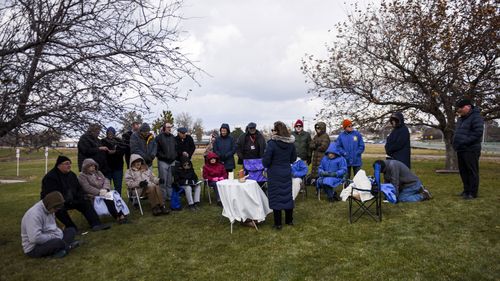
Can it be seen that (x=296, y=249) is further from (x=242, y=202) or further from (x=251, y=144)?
(x=251, y=144)

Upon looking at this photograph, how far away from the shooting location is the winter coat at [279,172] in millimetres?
5266

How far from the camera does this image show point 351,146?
25.3 ft

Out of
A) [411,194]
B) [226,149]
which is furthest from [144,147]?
[411,194]

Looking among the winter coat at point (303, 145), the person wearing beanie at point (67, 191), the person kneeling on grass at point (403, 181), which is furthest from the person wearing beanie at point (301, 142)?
the person wearing beanie at point (67, 191)

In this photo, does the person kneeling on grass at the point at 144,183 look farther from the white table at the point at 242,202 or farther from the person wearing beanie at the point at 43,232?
the person wearing beanie at the point at 43,232

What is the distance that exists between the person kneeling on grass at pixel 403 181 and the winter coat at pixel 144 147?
476cm

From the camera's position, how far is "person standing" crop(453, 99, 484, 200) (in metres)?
6.23

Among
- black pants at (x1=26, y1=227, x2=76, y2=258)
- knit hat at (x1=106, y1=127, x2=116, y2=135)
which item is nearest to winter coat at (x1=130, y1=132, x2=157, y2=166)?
black pants at (x1=26, y1=227, x2=76, y2=258)

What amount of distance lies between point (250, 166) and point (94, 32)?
4017 millimetres

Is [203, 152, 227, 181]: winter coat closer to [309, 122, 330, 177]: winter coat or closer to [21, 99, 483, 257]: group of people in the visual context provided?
[21, 99, 483, 257]: group of people

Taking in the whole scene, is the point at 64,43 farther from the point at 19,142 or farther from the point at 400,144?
the point at 400,144

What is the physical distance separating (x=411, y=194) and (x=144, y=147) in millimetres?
5603

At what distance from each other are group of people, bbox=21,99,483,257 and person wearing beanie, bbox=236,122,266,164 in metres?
0.02

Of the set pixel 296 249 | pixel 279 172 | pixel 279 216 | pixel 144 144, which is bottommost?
pixel 296 249
